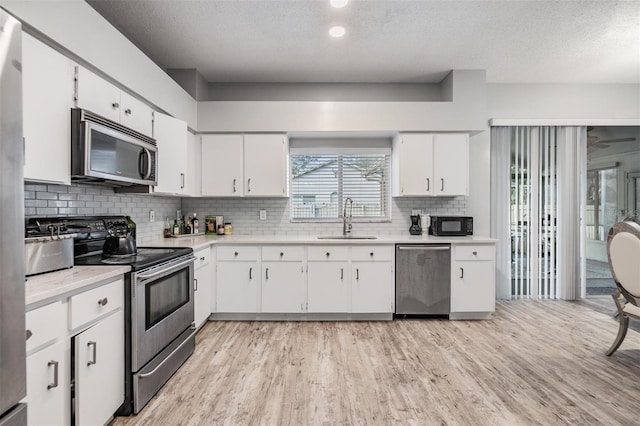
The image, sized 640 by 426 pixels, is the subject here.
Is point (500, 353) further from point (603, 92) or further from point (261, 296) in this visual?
point (603, 92)

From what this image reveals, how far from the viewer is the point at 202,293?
3254 mm

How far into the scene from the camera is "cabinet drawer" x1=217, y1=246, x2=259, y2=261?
11.6 feet

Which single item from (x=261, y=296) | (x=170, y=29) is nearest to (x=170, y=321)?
(x=261, y=296)

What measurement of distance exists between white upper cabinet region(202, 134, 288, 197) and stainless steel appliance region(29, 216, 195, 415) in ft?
4.12

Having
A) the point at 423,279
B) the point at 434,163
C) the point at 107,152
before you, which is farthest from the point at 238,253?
the point at 434,163

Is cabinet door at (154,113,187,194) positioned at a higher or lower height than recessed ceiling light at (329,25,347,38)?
lower

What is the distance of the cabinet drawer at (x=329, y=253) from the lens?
3.55 m

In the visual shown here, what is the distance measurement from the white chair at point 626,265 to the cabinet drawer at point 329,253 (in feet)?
7.28

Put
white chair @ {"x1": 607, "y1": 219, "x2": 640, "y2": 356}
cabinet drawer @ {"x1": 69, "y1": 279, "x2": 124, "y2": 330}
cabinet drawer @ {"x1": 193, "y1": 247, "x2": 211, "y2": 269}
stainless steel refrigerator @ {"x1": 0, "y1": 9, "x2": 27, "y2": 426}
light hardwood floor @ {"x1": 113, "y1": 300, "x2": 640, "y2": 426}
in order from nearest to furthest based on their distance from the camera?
stainless steel refrigerator @ {"x1": 0, "y1": 9, "x2": 27, "y2": 426} < cabinet drawer @ {"x1": 69, "y1": 279, "x2": 124, "y2": 330} < light hardwood floor @ {"x1": 113, "y1": 300, "x2": 640, "y2": 426} < white chair @ {"x1": 607, "y1": 219, "x2": 640, "y2": 356} < cabinet drawer @ {"x1": 193, "y1": 247, "x2": 211, "y2": 269}

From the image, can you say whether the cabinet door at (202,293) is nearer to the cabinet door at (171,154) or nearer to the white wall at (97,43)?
the cabinet door at (171,154)

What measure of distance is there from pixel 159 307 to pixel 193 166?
1.93m

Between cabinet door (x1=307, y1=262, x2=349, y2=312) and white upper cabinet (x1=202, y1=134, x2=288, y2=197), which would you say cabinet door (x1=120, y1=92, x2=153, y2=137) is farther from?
cabinet door (x1=307, y1=262, x2=349, y2=312)

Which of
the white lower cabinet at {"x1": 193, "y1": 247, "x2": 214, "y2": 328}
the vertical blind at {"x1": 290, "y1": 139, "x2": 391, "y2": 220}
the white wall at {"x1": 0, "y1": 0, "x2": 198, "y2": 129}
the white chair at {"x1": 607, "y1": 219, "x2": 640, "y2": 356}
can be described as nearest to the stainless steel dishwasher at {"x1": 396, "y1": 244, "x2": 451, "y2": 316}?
the vertical blind at {"x1": 290, "y1": 139, "x2": 391, "y2": 220}

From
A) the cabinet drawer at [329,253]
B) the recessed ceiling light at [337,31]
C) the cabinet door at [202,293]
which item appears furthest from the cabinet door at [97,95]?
the cabinet drawer at [329,253]
